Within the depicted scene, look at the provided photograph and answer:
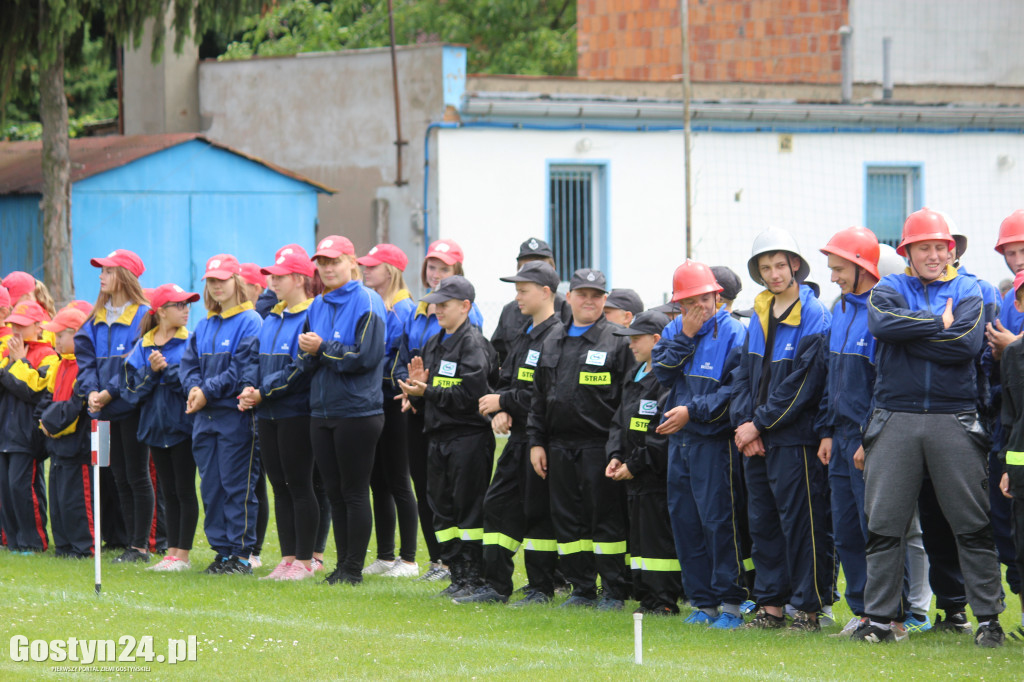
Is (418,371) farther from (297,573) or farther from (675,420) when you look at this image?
(675,420)

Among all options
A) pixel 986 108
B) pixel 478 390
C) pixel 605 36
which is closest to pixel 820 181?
pixel 986 108

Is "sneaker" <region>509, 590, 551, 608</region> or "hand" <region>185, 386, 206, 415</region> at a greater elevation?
"hand" <region>185, 386, 206, 415</region>

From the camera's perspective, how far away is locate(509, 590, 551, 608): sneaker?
370 inches

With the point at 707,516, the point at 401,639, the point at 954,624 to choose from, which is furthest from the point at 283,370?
the point at 954,624

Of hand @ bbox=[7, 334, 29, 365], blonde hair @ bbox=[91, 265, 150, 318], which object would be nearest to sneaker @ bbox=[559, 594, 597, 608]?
blonde hair @ bbox=[91, 265, 150, 318]

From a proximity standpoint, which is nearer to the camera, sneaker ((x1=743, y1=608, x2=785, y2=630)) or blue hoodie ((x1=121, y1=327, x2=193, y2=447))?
sneaker ((x1=743, y1=608, x2=785, y2=630))

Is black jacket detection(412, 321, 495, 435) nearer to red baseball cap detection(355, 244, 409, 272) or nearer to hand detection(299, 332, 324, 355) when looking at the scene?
hand detection(299, 332, 324, 355)

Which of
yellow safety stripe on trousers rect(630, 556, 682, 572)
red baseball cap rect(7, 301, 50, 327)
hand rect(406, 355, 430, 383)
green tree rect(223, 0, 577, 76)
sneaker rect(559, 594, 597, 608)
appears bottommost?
sneaker rect(559, 594, 597, 608)

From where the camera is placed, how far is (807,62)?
2505cm

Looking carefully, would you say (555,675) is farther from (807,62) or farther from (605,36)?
(605,36)

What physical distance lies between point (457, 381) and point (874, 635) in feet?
11.0

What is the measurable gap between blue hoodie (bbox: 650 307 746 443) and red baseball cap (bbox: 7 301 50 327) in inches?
238

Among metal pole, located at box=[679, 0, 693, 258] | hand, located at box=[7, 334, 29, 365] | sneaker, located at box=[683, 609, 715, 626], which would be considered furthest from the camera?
metal pole, located at box=[679, 0, 693, 258]

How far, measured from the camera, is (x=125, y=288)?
444 inches
